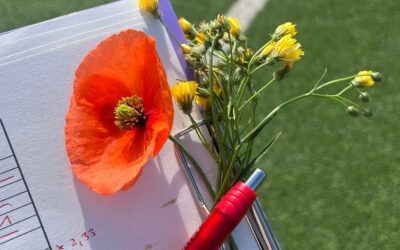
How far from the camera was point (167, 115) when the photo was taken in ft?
1.47

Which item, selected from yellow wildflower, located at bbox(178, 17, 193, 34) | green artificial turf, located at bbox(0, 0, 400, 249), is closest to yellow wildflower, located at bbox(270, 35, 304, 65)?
yellow wildflower, located at bbox(178, 17, 193, 34)

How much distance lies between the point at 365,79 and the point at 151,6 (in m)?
0.25

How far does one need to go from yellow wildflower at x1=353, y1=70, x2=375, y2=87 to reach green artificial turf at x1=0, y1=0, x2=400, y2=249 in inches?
14.0

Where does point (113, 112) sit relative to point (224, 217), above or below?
above

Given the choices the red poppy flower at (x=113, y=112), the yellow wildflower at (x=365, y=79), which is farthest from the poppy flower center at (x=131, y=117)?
the yellow wildflower at (x=365, y=79)

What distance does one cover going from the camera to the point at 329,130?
0.88m

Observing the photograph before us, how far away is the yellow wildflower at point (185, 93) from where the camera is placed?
1.52 ft

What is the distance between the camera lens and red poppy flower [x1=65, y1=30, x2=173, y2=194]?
47 centimetres

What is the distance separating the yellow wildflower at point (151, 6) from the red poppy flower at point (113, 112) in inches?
2.5

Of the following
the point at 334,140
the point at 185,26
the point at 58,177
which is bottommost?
the point at 334,140

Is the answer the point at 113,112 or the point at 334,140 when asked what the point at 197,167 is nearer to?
the point at 113,112

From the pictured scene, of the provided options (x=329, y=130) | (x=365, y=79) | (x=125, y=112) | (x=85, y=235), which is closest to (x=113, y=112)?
(x=125, y=112)

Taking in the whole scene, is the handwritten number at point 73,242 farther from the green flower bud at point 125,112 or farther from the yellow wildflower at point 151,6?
the yellow wildflower at point 151,6

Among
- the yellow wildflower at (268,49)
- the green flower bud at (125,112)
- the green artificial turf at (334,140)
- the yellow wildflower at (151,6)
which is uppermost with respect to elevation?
the yellow wildflower at (151,6)
